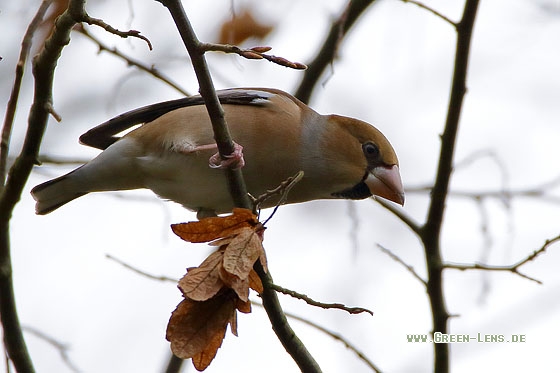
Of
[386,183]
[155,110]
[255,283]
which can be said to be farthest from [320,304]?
[155,110]

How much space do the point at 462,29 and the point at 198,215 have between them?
1.84 metres

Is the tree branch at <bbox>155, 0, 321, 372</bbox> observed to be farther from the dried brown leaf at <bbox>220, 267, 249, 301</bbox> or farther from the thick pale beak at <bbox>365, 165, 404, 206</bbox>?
the thick pale beak at <bbox>365, 165, 404, 206</bbox>

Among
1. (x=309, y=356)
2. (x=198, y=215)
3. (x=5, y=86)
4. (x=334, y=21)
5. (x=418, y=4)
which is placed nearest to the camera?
(x=309, y=356)

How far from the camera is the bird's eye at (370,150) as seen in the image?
4689mm

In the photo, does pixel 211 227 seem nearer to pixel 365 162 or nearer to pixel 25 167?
pixel 25 167

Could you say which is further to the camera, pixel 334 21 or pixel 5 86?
pixel 5 86

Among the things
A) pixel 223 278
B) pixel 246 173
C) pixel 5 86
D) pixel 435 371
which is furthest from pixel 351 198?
pixel 5 86

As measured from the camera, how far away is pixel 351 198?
15.3 ft

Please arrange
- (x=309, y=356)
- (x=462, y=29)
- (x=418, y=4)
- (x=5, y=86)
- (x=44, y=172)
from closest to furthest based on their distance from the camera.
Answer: (x=309, y=356), (x=462, y=29), (x=418, y=4), (x=44, y=172), (x=5, y=86)

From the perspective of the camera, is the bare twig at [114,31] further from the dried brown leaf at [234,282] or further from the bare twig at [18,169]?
the dried brown leaf at [234,282]

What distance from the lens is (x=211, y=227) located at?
109 inches

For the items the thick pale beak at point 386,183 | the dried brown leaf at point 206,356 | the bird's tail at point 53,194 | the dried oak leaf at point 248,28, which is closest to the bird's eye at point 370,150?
the thick pale beak at point 386,183

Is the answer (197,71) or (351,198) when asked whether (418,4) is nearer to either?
(351,198)

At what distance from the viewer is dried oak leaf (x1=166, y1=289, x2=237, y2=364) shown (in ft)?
8.66
